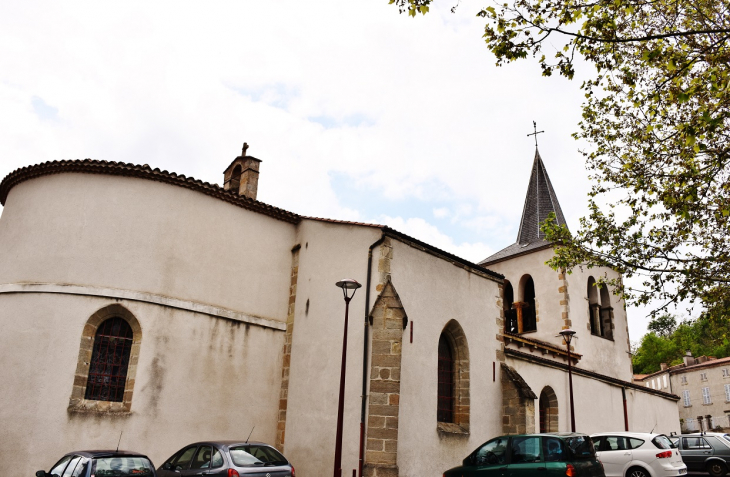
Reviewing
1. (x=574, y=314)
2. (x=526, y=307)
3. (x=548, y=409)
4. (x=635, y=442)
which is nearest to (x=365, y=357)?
(x=635, y=442)

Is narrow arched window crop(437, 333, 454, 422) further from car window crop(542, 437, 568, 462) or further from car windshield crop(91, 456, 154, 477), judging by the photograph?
car windshield crop(91, 456, 154, 477)

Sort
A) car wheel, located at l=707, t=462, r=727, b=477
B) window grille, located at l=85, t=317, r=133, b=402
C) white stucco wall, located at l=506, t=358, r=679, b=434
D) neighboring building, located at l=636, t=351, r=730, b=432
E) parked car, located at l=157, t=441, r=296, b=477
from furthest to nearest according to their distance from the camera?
neighboring building, located at l=636, t=351, r=730, b=432 < white stucco wall, located at l=506, t=358, r=679, b=434 < car wheel, located at l=707, t=462, r=727, b=477 < window grille, located at l=85, t=317, r=133, b=402 < parked car, located at l=157, t=441, r=296, b=477

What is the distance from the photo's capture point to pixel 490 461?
1097cm

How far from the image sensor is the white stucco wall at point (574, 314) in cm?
2553

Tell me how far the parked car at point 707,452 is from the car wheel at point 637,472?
476 centimetres

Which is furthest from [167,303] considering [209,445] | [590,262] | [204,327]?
[590,262]

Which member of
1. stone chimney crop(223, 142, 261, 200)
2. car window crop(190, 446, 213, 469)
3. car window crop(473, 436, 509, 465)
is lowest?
car window crop(190, 446, 213, 469)

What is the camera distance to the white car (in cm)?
1351

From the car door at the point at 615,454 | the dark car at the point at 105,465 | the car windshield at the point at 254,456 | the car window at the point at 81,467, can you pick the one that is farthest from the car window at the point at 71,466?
the car door at the point at 615,454

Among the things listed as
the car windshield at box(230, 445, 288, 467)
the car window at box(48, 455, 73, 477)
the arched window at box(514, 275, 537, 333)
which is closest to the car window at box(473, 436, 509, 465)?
the car windshield at box(230, 445, 288, 467)

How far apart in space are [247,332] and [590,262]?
923 centimetres

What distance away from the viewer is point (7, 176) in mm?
15344

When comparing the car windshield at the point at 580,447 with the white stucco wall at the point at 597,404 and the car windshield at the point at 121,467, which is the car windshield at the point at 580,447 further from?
the white stucco wall at the point at 597,404

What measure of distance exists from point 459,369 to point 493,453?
549 centimetres
